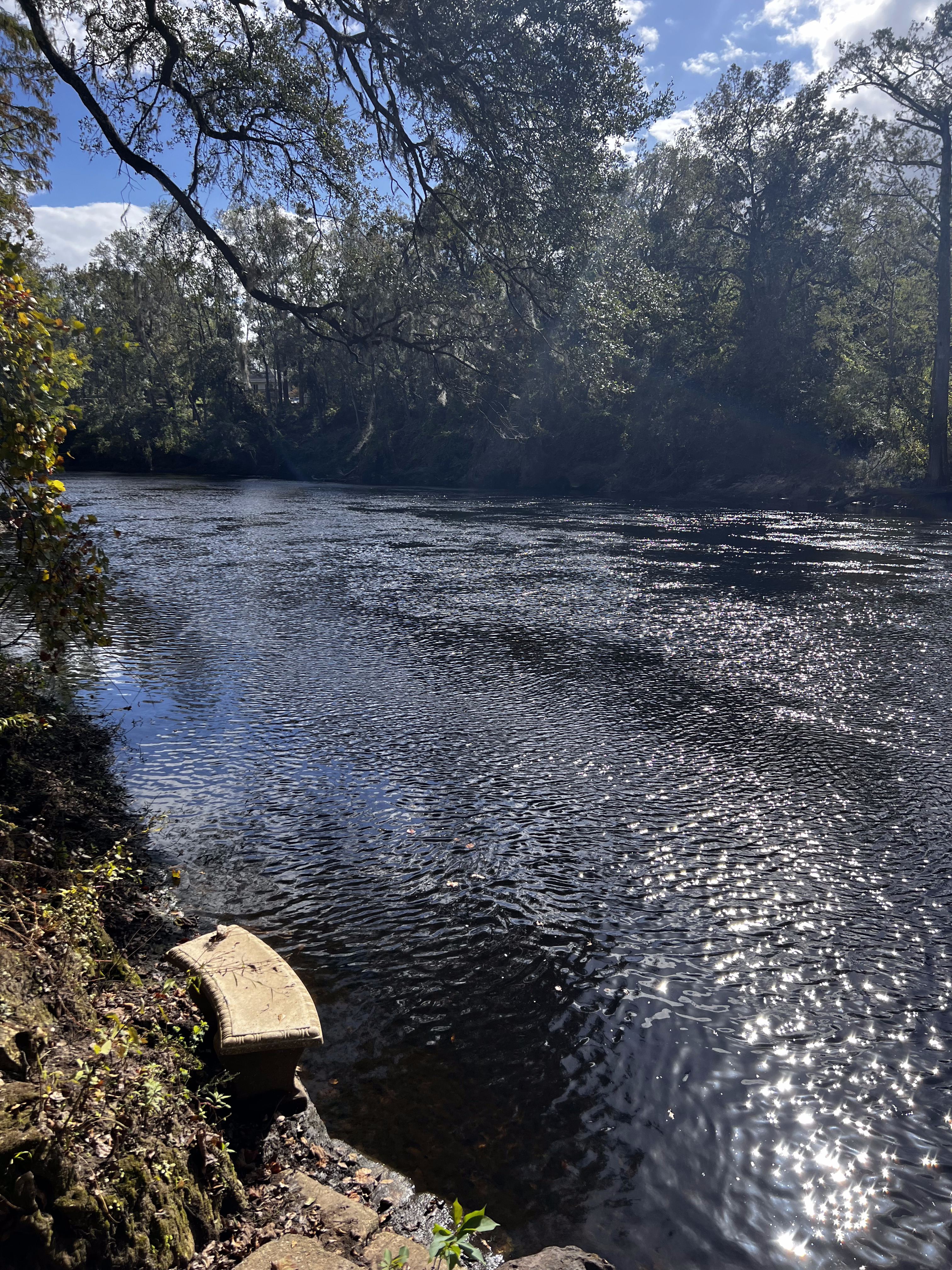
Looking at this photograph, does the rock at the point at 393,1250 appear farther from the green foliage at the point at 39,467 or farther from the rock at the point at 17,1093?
the green foliage at the point at 39,467

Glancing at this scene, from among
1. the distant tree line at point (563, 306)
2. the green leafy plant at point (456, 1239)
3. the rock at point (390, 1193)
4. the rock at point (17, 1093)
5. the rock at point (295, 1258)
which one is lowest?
the rock at point (390, 1193)

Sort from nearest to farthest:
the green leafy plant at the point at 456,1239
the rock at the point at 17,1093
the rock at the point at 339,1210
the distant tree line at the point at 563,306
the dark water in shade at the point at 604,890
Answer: the green leafy plant at the point at 456,1239 → the rock at the point at 17,1093 → the rock at the point at 339,1210 → the dark water in shade at the point at 604,890 → the distant tree line at the point at 563,306

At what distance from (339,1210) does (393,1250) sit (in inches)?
11.7

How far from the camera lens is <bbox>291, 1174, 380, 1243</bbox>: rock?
2967 millimetres

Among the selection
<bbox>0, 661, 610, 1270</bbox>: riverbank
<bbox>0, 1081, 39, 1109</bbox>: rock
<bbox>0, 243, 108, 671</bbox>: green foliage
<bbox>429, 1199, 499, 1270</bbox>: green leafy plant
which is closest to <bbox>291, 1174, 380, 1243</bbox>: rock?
<bbox>0, 661, 610, 1270</bbox>: riverbank

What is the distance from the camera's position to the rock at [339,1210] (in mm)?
2967

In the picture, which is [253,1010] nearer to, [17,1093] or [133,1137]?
[133,1137]

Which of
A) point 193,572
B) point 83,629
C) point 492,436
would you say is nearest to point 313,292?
point 193,572

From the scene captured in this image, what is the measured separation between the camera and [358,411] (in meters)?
72.8

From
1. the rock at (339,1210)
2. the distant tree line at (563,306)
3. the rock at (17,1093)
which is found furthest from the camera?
the distant tree line at (563,306)

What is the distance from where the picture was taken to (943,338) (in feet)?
115

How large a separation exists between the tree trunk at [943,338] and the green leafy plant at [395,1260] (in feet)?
130

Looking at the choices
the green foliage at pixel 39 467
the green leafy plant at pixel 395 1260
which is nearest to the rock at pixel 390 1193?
→ the green leafy plant at pixel 395 1260

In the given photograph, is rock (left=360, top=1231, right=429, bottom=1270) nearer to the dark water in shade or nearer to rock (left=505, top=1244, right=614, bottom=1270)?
rock (left=505, top=1244, right=614, bottom=1270)
